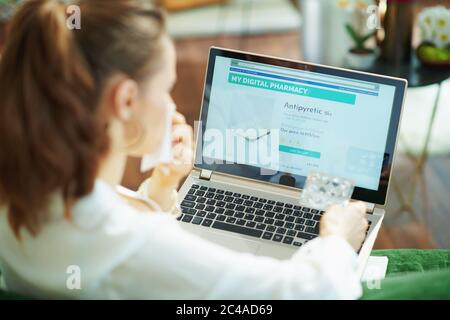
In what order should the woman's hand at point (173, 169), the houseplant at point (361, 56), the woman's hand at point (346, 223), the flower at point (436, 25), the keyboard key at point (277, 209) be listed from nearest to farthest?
the woman's hand at point (346, 223) < the woman's hand at point (173, 169) < the keyboard key at point (277, 209) < the flower at point (436, 25) < the houseplant at point (361, 56)

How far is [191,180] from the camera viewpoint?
152cm

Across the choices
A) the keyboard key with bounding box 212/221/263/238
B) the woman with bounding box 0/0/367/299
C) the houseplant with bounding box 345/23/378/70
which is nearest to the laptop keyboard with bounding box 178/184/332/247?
the keyboard key with bounding box 212/221/263/238

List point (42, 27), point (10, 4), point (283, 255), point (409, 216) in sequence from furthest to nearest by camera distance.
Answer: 1. point (10, 4)
2. point (409, 216)
3. point (283, 255)
4. point (42, 27)

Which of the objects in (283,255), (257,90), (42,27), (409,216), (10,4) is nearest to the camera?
(42,27)

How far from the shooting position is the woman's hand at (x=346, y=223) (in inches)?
44.9

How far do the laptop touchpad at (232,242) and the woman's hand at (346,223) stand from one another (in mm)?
220

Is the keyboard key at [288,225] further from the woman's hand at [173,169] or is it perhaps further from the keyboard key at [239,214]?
the woman's hand at [173,169]

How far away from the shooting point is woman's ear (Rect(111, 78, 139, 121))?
0.93 metres

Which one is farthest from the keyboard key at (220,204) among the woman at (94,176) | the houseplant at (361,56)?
the houseplant at (361,56)

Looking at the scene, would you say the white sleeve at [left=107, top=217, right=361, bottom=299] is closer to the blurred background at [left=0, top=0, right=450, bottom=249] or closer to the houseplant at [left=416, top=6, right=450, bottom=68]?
the blurred background at [left=0, top=0, right=450, bottom=249]

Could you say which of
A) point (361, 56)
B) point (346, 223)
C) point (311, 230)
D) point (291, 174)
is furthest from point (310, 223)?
point (361, 56)
